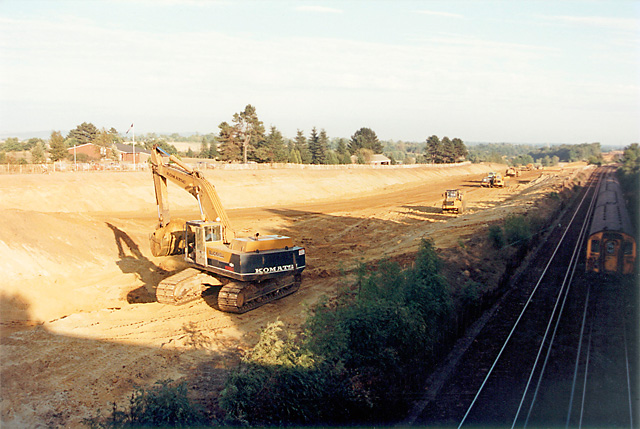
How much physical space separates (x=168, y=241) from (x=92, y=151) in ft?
237

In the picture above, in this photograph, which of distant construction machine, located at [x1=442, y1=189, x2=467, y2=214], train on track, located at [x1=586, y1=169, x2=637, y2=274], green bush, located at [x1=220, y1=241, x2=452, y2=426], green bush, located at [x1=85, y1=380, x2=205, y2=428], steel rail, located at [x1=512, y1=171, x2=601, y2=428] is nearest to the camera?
green bush, located at [x1=85, y1=380, x2=205, y2=428]

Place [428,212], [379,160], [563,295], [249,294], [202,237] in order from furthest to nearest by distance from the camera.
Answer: [379,160] → [428,212] → [563,295] → [202,237] → [249,294]

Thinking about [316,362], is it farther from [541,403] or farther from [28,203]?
[28,203]

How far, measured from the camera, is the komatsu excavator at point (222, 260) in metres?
18.6

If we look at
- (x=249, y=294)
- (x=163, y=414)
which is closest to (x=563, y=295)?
(x=249, y=294)

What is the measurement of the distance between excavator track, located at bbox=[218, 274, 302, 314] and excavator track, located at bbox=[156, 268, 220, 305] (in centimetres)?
136

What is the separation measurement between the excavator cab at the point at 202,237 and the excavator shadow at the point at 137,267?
149 inches

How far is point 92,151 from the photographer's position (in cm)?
8556

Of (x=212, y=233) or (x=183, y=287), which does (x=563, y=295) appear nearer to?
(x=212, y=233)

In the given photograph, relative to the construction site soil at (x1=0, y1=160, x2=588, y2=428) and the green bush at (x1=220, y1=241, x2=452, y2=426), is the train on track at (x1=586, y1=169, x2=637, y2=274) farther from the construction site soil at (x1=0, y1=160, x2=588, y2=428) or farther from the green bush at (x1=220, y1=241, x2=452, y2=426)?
the green bush at (x1=220, y1=241, x2=452, y2=426)

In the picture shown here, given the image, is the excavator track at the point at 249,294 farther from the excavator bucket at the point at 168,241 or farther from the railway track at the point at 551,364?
the railway track at the point at 551,364

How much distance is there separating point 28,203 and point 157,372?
32.2 m

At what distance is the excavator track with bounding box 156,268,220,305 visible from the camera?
19.2m

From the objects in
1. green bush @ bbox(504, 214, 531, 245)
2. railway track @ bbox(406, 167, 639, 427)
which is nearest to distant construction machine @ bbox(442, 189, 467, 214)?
green bush @ bbox(504, 214, 531, 245)
